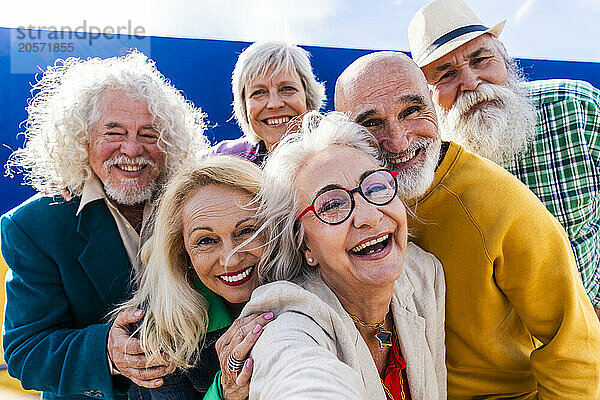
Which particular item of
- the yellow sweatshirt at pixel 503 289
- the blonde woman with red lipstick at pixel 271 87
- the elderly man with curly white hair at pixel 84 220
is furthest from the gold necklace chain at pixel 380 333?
the blonde woman with red lipstick at pixel 271 87

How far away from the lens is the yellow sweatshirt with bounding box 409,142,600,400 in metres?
1.70

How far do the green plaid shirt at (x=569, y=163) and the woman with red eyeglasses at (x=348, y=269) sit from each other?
4.40 feet

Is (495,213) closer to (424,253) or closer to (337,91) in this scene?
(424,253)

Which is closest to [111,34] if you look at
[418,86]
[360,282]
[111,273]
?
[111,273]

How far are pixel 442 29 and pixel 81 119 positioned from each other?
1890 millimetres

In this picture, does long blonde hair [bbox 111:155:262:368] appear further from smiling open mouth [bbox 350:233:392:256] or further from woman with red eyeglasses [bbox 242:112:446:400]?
smiling open mouth [bbox 350:233:392:256]

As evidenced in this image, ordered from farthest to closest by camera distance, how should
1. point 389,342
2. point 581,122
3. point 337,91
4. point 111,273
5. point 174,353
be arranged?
1. point 581,122
2. point 111,273
3. point 337,91
4. point 174,353
5. point 389,342

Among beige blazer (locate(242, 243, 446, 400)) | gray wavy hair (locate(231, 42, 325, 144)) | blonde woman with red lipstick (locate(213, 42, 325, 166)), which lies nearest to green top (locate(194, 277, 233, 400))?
beige blazer (locate(242, 243, 446, 400))

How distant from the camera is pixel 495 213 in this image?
171cm

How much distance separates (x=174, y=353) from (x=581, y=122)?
2.44 metres

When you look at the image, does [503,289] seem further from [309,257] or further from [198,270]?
[198,270]

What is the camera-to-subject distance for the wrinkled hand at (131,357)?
1813 mm

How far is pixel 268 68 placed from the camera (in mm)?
3074

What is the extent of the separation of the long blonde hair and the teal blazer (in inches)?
10.9
